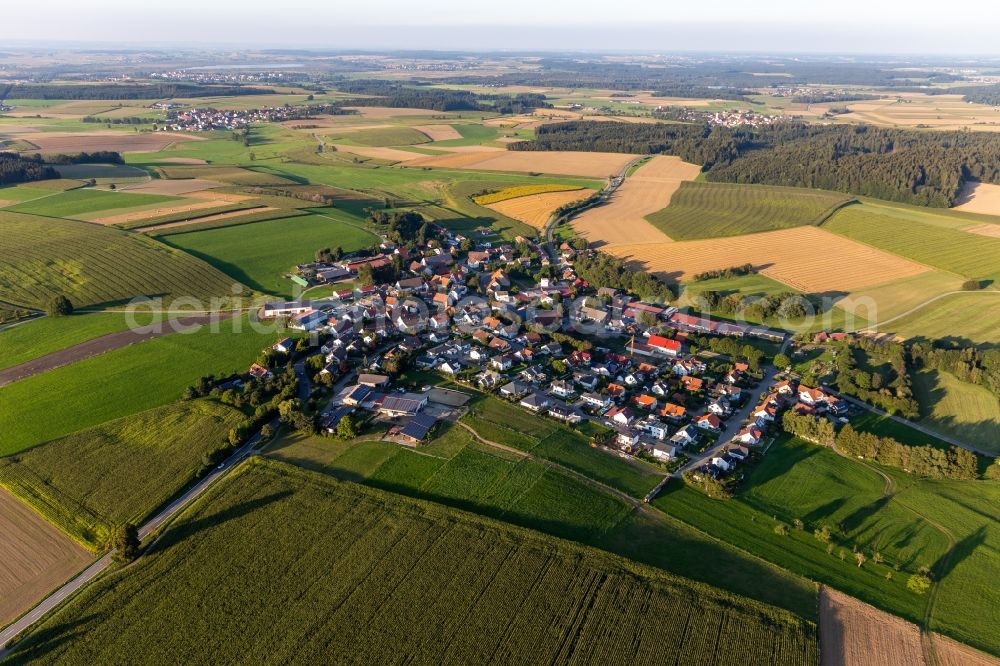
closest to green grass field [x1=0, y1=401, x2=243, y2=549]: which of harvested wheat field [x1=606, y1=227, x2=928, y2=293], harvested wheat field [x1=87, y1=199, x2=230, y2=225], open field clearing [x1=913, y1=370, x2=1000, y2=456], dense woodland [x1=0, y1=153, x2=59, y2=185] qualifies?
open field clearing [x1=913, y1=370, x2=1000, y2=456]

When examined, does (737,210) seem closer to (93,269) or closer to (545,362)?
(545,362)

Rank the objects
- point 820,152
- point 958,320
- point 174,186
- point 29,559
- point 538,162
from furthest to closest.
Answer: point 538,162, point 820,152, point 174,186, point 958,320, point 29,559

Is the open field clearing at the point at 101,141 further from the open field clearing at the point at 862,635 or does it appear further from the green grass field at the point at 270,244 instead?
the open field clearing at the point at 862,635

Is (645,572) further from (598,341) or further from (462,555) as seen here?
(598,341)

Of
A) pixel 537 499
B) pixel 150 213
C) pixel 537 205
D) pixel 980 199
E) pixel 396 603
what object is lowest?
pixel 396 603

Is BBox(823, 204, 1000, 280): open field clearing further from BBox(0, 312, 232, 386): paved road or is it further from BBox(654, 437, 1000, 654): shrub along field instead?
BBox(0, 312, 232, 386): paved road

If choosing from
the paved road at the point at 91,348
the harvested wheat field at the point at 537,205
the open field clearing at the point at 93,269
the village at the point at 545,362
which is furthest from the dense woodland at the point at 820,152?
the paved road at the point at 91,348

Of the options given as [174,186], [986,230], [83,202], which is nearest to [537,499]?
[986,230]
